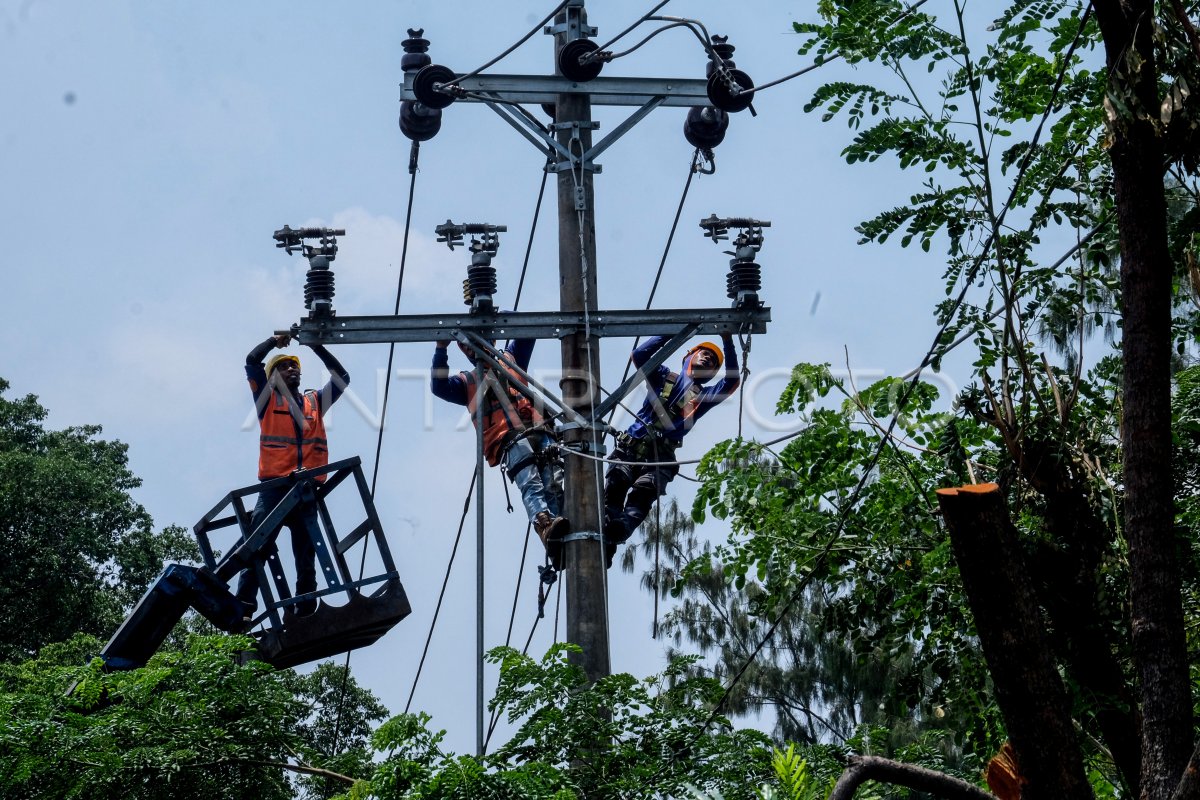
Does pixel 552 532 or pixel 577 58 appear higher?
pixel 577 58

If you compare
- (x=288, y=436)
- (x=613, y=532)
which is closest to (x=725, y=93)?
(x=613, y=532)

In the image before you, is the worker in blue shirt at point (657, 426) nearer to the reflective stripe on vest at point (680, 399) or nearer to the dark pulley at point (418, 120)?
the reflective stripe on vest at point (680, 399)

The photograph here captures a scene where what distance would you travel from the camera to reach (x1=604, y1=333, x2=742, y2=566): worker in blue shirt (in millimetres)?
11539

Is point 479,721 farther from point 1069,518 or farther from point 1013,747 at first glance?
point 1013,747

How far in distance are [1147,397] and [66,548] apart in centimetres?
2107

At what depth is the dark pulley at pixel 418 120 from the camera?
11273 mm

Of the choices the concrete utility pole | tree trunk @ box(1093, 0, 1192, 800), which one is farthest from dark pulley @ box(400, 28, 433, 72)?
tree trunk @ box(1093, 0, 1192, 800)

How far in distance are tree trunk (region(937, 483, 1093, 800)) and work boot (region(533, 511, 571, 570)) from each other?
18.0 feet

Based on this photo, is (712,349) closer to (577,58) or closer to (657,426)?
(657,426)

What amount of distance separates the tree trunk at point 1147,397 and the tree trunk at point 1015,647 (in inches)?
14.6

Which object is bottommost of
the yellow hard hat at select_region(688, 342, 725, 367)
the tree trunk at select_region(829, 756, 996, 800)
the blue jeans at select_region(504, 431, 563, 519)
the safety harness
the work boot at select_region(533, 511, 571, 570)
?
the tree trunk at select_region(829, 756, 996, 800)

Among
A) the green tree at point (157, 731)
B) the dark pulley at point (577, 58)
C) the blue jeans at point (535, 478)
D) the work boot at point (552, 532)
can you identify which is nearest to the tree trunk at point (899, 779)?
the green tree at point (157, 731)

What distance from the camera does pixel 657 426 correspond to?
11.8m

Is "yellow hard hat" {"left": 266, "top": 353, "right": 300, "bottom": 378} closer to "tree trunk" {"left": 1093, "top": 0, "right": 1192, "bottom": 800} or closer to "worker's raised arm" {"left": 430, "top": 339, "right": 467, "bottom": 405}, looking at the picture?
"worker's raised arm" {"left": 430, "top": 339, "right": 467, "bottom": 405}
